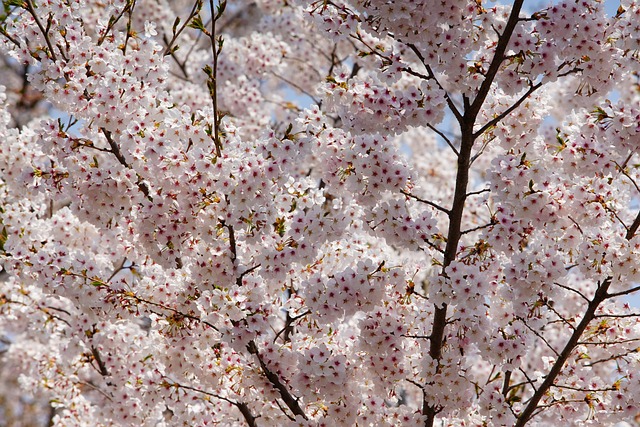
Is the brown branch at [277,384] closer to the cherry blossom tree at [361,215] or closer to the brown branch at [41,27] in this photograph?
the cherry blossom tree at [361,215]

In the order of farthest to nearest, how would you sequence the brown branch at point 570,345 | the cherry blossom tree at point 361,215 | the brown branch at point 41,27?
1. the brown branch at point 570,345
2. the brown branch at point 41,27
3. the cherry blossom tree at point 361,215

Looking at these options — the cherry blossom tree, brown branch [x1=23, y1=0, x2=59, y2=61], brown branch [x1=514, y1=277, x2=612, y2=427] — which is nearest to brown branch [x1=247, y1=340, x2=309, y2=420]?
the cherry blossom tree

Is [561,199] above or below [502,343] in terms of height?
above

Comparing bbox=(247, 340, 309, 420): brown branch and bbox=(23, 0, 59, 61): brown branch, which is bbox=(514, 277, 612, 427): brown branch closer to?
bbox=(247, 340, 309, 420): brown branch

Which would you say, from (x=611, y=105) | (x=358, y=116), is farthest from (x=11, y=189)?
(x=611, y=105)

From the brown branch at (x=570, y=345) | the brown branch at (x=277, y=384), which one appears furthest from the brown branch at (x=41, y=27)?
the brown branch at (x=570, y=345)

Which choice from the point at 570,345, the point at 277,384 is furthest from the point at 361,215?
the point at 570,345

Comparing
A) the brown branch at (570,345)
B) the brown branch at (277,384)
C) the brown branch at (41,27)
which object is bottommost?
the brown branch at (277,384)

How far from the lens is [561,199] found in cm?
461

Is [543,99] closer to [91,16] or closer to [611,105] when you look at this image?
[611,105]

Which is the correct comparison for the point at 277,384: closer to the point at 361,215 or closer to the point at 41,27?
the point at 361,215

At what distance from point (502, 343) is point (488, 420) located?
880 mm

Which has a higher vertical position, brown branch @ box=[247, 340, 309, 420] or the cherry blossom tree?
the cherry blossom tree

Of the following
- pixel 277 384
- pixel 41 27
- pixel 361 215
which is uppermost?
pixel 41 27
